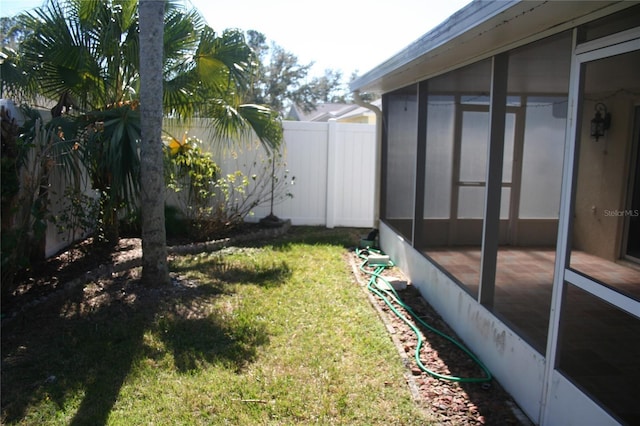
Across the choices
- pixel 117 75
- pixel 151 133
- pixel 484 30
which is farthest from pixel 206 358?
pixel 117 75

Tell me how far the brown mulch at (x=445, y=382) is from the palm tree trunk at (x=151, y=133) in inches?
98.7

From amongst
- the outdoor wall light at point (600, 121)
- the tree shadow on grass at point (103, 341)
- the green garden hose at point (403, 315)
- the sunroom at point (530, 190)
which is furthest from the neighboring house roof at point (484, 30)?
the tree shadow on grass at point (103, 341)

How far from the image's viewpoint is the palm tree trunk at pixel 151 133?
5.18 m

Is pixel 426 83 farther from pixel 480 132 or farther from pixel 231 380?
pixel 231 380

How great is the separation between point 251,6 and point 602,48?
8.25 meters

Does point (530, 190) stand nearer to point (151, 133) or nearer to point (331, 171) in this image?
point (331, 171)

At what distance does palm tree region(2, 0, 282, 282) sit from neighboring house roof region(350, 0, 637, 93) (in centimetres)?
254

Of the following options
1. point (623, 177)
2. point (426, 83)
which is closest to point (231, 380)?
point (426, 83)

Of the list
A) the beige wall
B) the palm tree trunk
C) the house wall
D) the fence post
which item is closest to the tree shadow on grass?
the palm tree trunk

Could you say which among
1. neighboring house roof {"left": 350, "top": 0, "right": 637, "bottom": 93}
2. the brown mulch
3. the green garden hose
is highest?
neighboring house roof {"left": 350, "top": 0, "right": 637, "bottom": 93}

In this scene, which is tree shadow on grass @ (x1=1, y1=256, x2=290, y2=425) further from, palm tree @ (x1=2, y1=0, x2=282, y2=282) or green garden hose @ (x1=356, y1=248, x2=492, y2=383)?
green garden hose @ (x1=356, y1=248, x2=492, y2=383)

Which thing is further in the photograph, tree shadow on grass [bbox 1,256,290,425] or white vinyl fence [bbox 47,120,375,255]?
white vinyl fence [bbox 47,120,375,255]

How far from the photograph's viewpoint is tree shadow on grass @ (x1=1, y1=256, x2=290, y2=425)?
3.43 m

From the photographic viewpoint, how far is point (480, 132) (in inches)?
313
